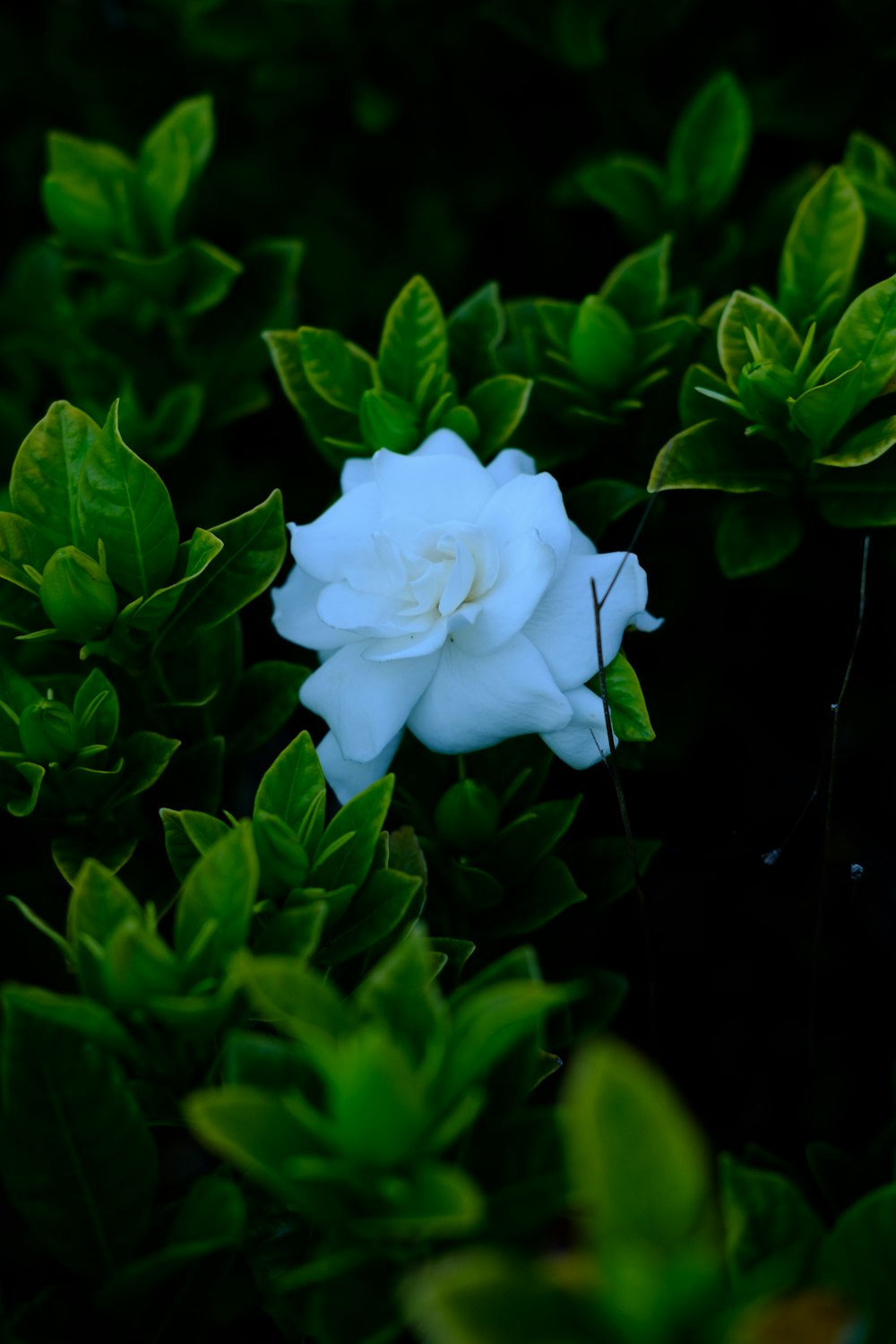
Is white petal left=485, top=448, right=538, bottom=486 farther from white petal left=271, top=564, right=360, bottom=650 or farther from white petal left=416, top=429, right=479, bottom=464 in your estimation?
white petal left=271, top=564, right=360, bottom=650

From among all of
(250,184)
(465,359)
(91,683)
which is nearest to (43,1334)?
(91,683)

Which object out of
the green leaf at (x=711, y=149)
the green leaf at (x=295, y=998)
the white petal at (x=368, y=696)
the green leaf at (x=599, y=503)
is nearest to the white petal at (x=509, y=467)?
the green leaf at (x=599, y=503)

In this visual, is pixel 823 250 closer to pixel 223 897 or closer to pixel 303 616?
pixel 303 616

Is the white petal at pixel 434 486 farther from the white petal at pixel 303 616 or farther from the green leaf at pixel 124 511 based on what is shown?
the green leaf at pixel 124 511

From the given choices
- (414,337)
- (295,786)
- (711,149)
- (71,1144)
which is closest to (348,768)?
(295,786)

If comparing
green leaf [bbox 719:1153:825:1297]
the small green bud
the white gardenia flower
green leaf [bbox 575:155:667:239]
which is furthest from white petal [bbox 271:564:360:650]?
green leaf [bbox 575:155:667:239]

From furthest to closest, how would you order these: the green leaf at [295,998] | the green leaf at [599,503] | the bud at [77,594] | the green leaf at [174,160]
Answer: the green leaf at [174,160], the green leaf at [599,503], the bud at [77,594], the green leaf at [295,998]
